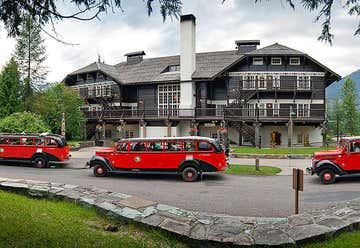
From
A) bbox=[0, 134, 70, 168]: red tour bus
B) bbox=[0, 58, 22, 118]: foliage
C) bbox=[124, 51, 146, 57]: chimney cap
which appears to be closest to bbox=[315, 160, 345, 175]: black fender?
bbox=[0, 134, 70, 168]: red tour bus

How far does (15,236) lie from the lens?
5.21 metres

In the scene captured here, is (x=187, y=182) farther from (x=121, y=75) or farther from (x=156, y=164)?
(x=121, y=75)

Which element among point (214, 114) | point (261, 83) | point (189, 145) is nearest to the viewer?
point (189, 145)

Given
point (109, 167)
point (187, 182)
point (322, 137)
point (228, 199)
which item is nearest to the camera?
point (228, 199)

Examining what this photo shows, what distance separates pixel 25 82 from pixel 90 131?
1104 cm

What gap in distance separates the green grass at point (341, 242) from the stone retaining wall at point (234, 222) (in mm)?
102

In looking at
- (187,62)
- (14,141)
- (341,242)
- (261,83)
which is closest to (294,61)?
(261,83)

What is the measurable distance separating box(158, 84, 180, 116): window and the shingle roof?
3.95 ft

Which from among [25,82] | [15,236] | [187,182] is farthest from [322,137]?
[25,82]

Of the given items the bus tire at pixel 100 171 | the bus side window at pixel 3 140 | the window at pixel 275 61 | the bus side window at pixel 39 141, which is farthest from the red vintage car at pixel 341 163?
the window at pixel 275 61

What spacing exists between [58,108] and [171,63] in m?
15.6

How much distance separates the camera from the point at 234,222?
20.3ft

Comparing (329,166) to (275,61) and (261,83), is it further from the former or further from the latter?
(275,61)

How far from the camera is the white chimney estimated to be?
117 feet
